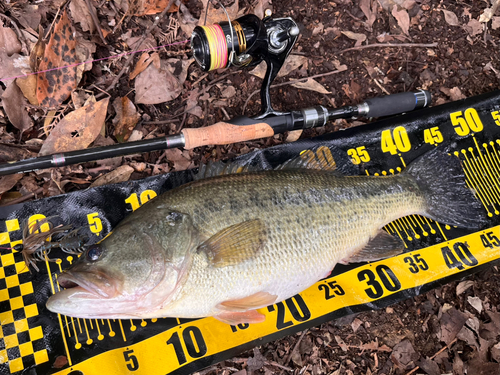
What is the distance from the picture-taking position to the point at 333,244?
101 inches

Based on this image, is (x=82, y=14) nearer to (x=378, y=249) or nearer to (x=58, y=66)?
(x=58, y=66)

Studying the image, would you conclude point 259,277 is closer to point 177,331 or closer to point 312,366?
point 177,331

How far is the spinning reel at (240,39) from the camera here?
260 centimetres

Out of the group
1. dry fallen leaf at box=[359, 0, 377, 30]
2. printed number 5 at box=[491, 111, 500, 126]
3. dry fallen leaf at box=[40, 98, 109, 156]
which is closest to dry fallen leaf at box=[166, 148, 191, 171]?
dry fallen leaf at box=[40, 98, 109, 156]

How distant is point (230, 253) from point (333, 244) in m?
0.78

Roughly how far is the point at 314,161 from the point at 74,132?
1.94 metres

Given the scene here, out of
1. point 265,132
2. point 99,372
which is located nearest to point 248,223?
point 265,132

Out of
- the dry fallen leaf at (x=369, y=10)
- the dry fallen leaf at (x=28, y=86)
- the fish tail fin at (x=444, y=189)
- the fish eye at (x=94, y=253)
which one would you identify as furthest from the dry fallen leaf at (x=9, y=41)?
the fish tail fin at (x=444, y=189)

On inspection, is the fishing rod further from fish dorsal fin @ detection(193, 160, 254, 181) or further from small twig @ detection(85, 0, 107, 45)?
small twig @ detection(85, 0, 107, 45)

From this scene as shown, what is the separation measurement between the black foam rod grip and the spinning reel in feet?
3.01

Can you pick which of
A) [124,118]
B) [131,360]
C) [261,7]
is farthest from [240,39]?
[131,360]

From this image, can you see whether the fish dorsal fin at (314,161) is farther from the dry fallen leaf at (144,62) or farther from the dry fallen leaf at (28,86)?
the dry fallen leaf at (28,86)

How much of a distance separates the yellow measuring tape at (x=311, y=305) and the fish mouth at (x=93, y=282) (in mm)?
878

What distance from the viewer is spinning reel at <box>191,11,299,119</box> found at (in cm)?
260
